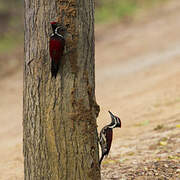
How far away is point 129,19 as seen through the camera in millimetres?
18203

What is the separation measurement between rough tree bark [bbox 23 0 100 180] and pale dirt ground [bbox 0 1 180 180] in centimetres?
130

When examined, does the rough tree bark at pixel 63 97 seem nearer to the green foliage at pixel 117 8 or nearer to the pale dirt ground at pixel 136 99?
the pale dirt ground at pixel 136 99

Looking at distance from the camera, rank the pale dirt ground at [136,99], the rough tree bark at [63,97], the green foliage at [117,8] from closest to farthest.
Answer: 1. the rough tree bark at [63,97]
2. the pale dirt ground at [136,99]
3. the green foliage at [117,8]

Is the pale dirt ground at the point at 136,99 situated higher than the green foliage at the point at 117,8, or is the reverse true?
the green foliage at the point at 117,8

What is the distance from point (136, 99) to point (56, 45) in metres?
6.52

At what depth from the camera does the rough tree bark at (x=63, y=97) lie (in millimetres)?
3424

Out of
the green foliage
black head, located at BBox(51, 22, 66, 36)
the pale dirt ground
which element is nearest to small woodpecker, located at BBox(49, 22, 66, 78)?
black head, located at BBox(51, 22, 66, 36)

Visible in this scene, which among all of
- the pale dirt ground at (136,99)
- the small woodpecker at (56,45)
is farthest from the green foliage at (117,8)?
the small woodpecker at (56,45)

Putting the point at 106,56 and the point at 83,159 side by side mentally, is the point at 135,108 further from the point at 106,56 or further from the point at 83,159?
the point at 106,56

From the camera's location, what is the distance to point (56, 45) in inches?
130

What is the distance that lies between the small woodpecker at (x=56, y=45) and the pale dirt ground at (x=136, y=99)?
183 cm

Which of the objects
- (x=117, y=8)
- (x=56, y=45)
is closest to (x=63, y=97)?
(x=56, y=45)

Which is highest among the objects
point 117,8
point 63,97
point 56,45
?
point 117,8

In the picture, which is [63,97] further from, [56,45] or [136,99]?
[136,99]
